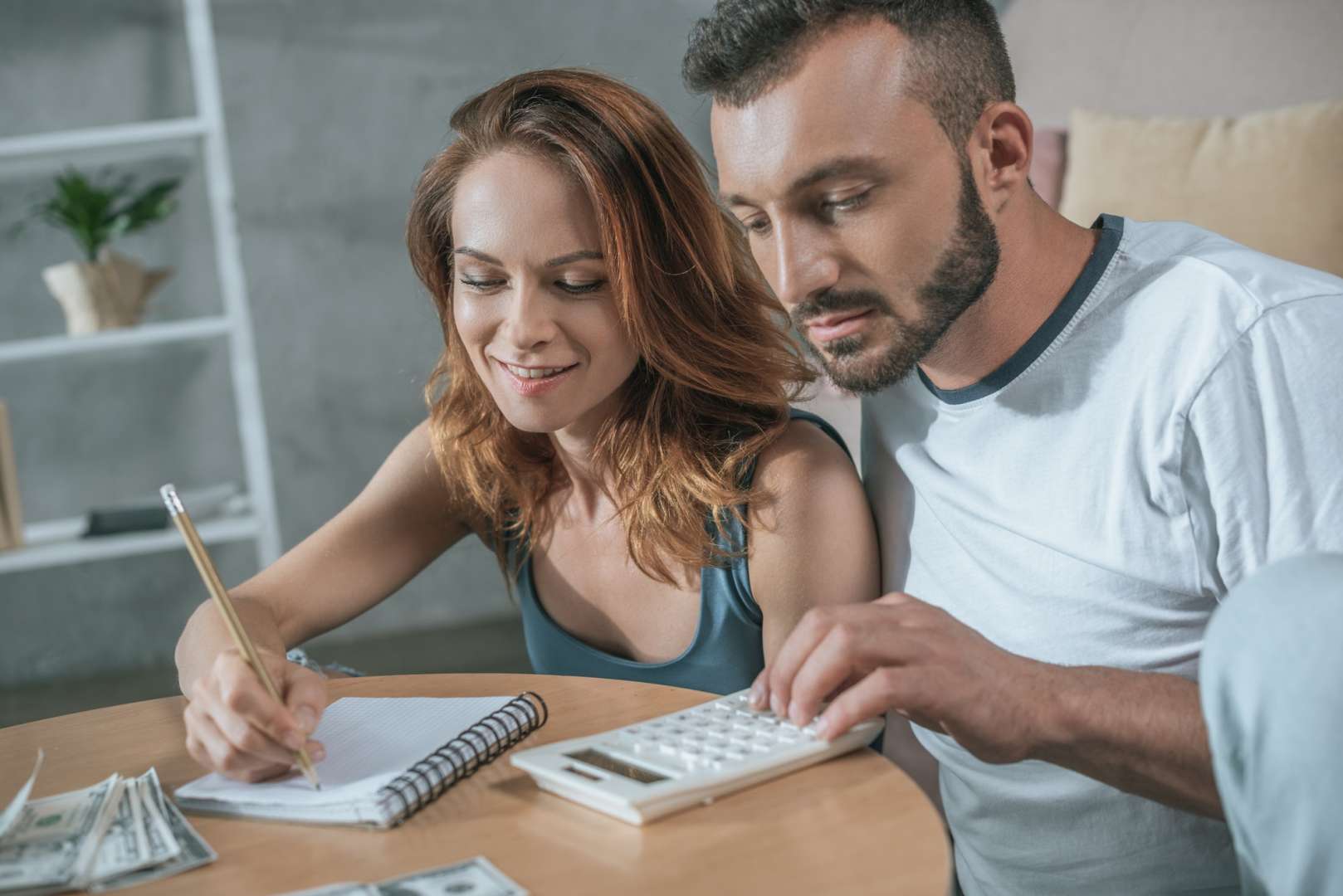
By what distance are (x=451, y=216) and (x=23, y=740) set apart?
647 mm

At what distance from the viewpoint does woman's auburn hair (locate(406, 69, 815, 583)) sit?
4.18ft

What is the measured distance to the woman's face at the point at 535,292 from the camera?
125 cm

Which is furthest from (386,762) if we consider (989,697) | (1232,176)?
(1232,176)

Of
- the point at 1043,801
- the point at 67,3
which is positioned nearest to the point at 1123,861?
the point at 1043,801

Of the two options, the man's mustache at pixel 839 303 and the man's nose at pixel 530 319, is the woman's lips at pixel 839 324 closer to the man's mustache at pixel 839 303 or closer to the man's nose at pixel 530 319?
the man's mustache at pixel 839 303

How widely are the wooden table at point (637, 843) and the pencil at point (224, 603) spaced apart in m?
0.04

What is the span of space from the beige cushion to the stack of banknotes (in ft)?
5.80

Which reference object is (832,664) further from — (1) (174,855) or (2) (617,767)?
(1) (174,855)

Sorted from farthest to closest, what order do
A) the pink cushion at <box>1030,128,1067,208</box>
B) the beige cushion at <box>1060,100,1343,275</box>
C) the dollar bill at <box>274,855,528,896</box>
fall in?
1. the pink cushion at <box>1030,128,1067,208</box>
2. the beige cushion at <box>1060,100,1343,275</box>
3. the dollar bill at <box>274,855,528,896</box>

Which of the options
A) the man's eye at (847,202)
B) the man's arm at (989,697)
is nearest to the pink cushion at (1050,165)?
the man's eye at (847,202)

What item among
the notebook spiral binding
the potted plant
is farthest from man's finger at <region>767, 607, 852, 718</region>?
the potted plant

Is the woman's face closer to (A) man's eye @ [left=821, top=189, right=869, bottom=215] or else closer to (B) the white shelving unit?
(A) man's eye @ [left=821, top=189, right=869, bottom=215]

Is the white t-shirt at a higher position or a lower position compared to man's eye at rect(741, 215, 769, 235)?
lower

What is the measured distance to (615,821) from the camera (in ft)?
2.58
